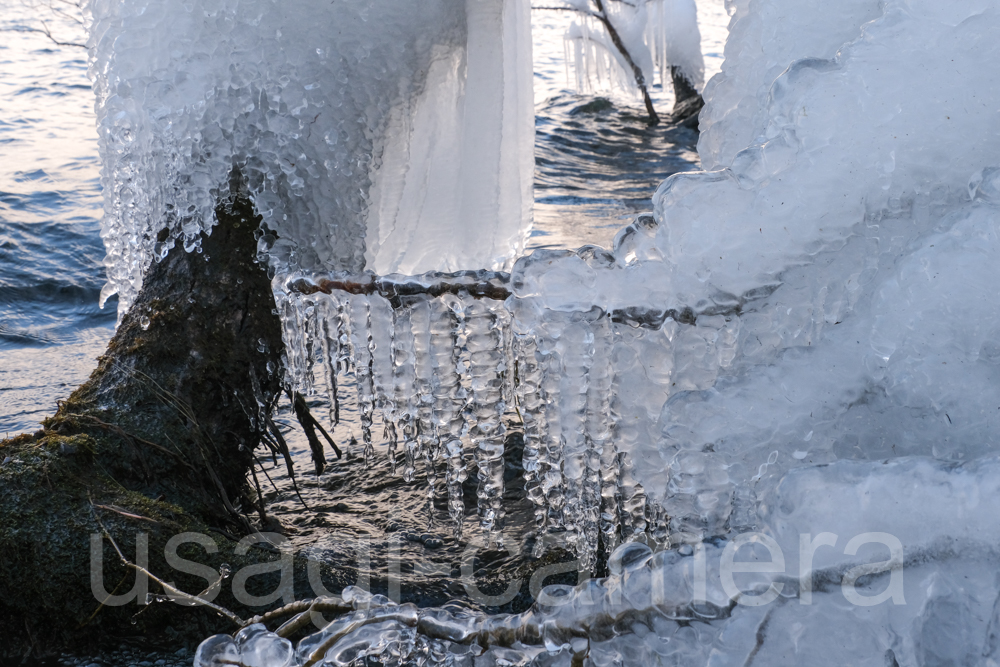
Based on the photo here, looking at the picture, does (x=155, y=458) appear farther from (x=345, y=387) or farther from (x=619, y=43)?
(x=619, y=43)

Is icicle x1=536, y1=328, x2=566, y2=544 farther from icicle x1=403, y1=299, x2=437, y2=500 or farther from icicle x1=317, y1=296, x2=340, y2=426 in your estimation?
icicle x1=317, y1=296, x2=340, y2=426

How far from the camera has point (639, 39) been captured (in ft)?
27.9

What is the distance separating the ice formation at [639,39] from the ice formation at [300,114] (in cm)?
556

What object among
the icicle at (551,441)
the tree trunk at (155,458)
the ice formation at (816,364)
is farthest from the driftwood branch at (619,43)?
the ice formation at (816,364)

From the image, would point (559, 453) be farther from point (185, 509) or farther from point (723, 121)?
point (185, 509)

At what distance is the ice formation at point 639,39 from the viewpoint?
8.08m

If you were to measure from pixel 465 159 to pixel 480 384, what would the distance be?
110 cm

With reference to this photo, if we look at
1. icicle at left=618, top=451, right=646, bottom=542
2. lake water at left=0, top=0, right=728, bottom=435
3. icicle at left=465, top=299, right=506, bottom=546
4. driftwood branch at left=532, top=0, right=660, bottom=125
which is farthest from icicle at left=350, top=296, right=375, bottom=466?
driftwood branch at left=532, top=0, right=660, bottom=125

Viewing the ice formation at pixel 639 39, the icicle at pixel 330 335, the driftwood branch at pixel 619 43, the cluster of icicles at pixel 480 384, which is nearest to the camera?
the cluster of icicles at pixel 480 384

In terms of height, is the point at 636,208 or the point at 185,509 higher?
the point at 636,208

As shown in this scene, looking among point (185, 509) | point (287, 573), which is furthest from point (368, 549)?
point (185, 509)

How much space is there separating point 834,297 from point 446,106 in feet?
5.49

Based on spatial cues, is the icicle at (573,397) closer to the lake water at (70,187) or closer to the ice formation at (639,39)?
the lake water at (70,187)

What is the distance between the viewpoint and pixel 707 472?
60.2 inches
